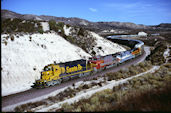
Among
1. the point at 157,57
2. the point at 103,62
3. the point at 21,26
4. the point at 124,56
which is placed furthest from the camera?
the point at 21,26

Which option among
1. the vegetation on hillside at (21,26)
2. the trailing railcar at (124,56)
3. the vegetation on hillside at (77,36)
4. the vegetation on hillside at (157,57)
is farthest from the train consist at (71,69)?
the vegetation on hillside at (21,26)

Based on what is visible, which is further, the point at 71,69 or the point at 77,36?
the point at 77,36

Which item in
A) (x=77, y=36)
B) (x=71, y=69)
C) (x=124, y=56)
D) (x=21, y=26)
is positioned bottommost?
(x=71, y=69)

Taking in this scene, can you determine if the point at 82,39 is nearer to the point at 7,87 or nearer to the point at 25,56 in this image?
the point at 25,56

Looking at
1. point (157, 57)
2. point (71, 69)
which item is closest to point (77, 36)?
point (157, 57)

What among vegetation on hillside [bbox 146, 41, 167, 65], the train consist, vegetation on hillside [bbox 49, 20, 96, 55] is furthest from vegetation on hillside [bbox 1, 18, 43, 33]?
vegetation on hillside [bbox 146, 41, 167, 65]

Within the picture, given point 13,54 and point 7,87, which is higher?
point 13,54

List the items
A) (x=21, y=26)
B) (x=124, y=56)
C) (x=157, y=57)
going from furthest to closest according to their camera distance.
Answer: (x=21, y=26)
(x=124, y=56)
(x=157, y=57)

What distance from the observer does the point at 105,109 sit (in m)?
8.97

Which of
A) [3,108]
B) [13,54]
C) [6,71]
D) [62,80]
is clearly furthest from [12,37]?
[3,108]

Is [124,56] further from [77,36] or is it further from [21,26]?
[21,26]

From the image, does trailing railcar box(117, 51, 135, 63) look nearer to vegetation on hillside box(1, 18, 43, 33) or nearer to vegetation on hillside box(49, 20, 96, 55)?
vegetation on hillside box(49, 20, 96, 55)

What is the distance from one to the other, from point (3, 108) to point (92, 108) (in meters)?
9.51

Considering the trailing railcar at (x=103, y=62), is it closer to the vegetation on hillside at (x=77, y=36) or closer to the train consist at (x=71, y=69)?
the train consist at (x=71, y=69)
